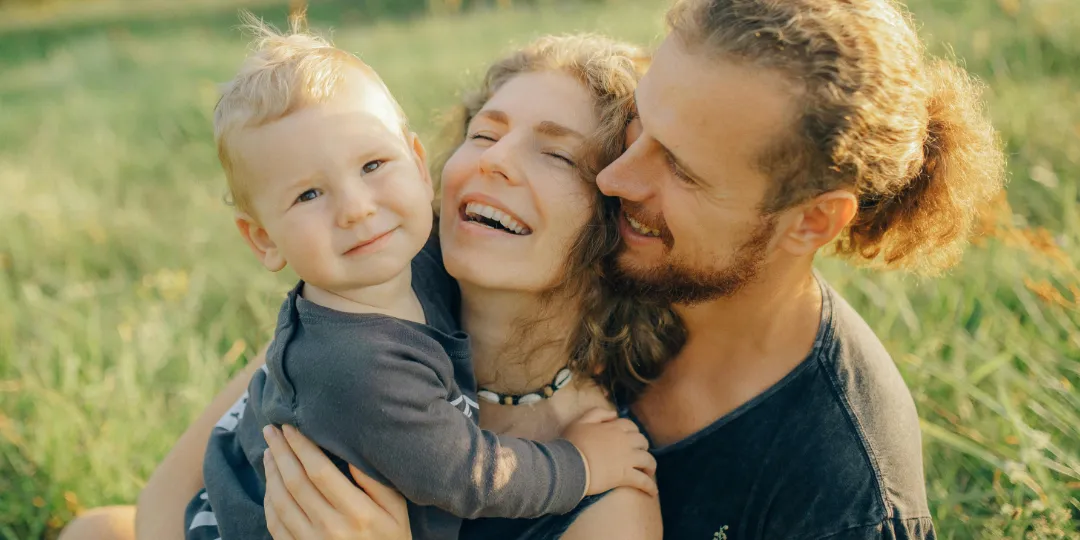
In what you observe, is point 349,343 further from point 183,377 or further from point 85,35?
point 85,35

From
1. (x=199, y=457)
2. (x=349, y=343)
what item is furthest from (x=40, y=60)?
(x=349, y=343)

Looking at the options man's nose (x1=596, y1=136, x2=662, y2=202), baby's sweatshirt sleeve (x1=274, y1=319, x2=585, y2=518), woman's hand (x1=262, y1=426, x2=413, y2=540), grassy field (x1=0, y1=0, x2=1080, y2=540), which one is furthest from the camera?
grassy field (x1=0, y1=0, x2=1080, y2=540)

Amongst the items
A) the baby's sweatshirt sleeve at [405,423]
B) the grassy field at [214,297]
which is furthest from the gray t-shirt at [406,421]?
the grassy field at [214,297]

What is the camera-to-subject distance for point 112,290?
481 cm

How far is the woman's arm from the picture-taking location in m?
2.60

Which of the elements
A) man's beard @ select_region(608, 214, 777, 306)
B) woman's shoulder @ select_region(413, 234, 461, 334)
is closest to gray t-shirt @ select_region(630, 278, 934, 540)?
man's beard @ select_region(608, 214, 777, 306)

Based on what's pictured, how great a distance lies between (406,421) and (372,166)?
0.61 m

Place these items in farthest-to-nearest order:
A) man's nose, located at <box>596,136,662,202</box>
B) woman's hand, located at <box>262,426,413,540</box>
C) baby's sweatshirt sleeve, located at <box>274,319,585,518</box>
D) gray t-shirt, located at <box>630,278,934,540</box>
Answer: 1. man's nose, located at <box>596,136,662,202</box>
2. gray t-shirt, located at <box>630,278,934,540</box>
3. woman's hand, located at <box>262,426,413,540</box>
4. baby's sweatshirt sleeve, located at <box>274,319,585,518</box>

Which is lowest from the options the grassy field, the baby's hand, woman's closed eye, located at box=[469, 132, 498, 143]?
the grassy field

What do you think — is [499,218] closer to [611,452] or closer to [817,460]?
[611,452]

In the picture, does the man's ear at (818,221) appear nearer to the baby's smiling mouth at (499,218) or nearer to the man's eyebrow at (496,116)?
the baby's smiling mouth at (499,218)

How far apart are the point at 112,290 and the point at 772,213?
376cm

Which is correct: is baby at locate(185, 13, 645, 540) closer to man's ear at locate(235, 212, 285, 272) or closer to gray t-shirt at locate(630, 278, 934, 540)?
man's ear at locate(235, 212, 285, 272)

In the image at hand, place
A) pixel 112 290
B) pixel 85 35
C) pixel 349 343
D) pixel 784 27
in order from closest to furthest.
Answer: pixel 349 343 < pixel 784 27 < pixel 112 290 < pixel 85 35
